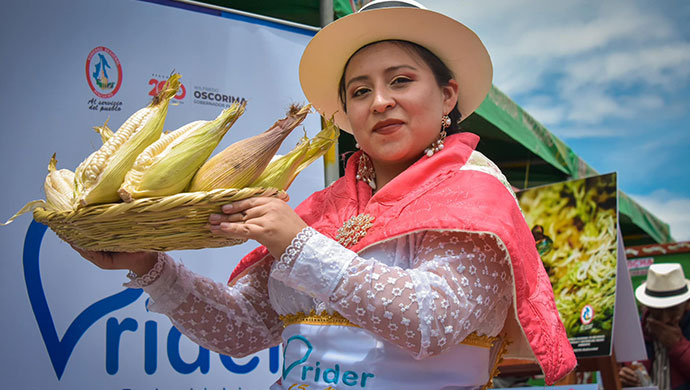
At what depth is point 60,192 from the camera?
1.54 metres

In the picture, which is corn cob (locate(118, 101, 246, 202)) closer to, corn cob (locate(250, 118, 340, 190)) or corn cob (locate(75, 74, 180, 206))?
corn cob (locate(75, 74, 180, 206))

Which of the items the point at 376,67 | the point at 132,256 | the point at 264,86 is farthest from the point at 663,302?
the point at 132,256

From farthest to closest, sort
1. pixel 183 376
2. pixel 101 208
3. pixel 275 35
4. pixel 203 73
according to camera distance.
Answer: pixel 275 35 → pixel 203 73 → pixel 183 376 → pixel 101 208

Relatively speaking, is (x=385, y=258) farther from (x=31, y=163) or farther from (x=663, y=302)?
(x=663, y=302)

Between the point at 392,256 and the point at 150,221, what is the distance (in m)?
0.63

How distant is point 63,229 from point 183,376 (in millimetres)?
1147

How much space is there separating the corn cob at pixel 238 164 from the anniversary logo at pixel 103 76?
1.15m

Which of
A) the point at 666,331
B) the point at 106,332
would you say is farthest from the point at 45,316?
the point at 666,331

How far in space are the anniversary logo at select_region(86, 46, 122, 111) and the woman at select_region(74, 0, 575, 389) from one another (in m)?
0.84

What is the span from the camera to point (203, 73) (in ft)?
8.77

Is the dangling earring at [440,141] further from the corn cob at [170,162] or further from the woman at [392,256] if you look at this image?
the corn cob at [170,162]

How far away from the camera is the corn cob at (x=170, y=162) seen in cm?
141

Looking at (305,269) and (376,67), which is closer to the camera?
(305,269)

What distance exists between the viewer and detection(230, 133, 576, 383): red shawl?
149cm
